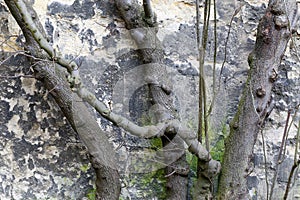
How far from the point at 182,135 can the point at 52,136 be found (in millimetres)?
457

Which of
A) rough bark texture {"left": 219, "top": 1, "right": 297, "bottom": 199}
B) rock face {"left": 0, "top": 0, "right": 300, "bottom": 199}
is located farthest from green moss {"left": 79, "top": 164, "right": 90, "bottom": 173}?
rough bark texture {"left": 219, "top": 1, "right": 297, "bottom": 199}

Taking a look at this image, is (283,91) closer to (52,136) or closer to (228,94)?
(228,94)

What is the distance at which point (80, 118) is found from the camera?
146 centimetres

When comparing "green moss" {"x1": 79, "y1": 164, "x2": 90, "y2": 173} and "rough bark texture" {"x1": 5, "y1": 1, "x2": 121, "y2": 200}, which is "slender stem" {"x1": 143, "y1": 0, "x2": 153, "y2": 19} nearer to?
"rough bark texture" {"x1": 5, "y1": 1, "x2": 121, "y2": 200}

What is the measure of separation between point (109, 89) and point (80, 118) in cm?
17

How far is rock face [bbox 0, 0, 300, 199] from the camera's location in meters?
1.48

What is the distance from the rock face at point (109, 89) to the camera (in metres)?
1.48

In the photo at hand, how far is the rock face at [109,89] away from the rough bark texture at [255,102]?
0.09 m

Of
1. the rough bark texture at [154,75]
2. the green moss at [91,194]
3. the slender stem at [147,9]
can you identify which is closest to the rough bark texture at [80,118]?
the green moss at [91,194]

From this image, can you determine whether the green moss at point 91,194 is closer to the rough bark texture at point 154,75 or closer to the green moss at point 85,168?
the green moss at point 85,168

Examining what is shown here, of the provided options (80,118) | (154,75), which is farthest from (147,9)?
(80,118)

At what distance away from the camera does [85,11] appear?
1.53 metres

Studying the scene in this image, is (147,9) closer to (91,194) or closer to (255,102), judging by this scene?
(255,102)

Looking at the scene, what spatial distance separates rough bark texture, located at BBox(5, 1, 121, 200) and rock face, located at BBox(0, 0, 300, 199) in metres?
0.06
